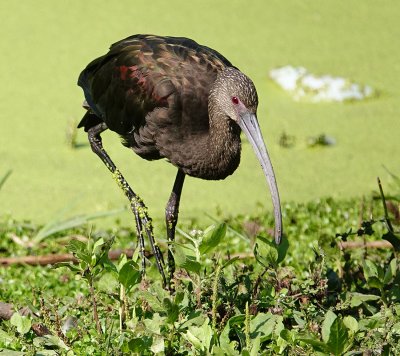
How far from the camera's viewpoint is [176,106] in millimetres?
4270

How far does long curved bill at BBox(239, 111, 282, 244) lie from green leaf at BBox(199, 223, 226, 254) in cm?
39

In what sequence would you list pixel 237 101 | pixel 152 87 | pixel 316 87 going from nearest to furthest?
pixel 237 101
pixel 152 87
pixel 316 87

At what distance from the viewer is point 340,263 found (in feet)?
13.4

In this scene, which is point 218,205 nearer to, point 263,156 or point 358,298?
point 263,156

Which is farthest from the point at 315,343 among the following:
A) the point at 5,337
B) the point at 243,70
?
the point at 243,70

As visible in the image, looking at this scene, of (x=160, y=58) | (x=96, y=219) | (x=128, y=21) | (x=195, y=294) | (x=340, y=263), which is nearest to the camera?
(x=195, y=294)

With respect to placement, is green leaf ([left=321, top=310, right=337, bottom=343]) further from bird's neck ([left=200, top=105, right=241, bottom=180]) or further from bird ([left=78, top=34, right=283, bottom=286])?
bird's neck ([left=200, top=105, right=241, bottom=180])

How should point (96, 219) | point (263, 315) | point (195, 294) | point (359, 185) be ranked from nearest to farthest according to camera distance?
point (263, 315) → point (195, 294) → point (96, 219) → point (359, 185)

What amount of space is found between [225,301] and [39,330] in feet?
2.18

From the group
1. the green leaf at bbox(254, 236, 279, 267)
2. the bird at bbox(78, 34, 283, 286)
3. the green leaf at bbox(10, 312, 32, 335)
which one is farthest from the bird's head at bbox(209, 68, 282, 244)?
the green leaf at bbox(10, 312, 32, 335)

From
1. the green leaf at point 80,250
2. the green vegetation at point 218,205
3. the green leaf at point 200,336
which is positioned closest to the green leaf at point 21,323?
the green vegetation at point 218,205

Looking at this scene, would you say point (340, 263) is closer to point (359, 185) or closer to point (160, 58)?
point (160, 58)

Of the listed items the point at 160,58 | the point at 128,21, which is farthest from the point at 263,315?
the point at 128,21

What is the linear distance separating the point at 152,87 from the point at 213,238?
4.51ft
